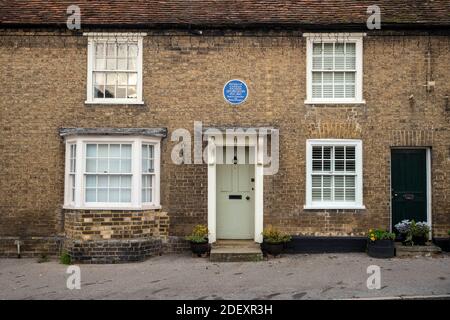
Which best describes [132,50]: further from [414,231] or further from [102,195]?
[414,231]

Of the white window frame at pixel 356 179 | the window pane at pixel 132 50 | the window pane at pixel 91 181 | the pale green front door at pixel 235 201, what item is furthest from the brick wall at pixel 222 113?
the window pane at pixel 91 181

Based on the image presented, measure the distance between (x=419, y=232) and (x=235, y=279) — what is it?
5.14 meters

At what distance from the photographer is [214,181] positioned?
11.2 meters

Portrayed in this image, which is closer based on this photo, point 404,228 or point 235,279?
point 235,279

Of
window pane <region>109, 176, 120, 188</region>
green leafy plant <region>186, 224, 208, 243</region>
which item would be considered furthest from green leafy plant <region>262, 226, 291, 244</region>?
window pane <region>109, 176, 120, 188</region>

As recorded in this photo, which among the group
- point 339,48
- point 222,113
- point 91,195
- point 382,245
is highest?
point 339,48

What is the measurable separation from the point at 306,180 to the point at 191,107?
354 cm

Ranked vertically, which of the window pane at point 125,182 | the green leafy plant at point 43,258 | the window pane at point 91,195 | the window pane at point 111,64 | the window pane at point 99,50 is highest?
the window pane at point 99,50

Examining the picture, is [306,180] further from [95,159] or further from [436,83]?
[95,159]

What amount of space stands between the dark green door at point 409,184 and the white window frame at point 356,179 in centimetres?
94

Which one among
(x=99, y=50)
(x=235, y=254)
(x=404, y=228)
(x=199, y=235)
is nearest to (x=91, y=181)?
(x=199, y=235)

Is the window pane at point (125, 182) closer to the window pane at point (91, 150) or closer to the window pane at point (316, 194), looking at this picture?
the window pane at point (91, 150)

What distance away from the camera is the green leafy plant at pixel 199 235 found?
1070 cm
